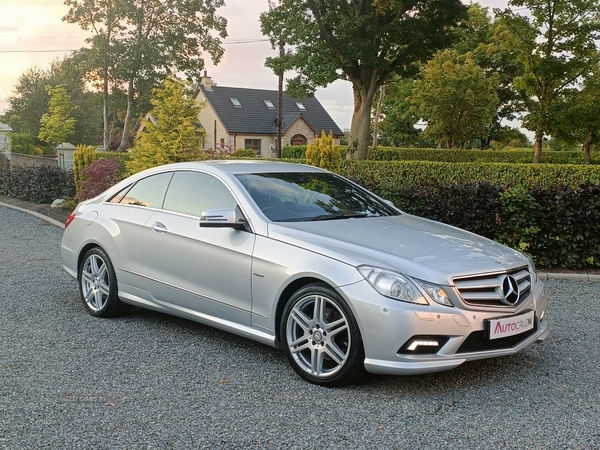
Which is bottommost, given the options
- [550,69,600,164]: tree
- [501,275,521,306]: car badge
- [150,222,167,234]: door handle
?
[501,275,521,306]: car badge

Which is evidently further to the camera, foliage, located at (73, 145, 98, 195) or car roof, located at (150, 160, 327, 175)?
foliage, located at (73, 145, 98, 195)

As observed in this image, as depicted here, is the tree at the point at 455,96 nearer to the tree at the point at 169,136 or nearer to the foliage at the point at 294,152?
the foliage at the point at 294,152

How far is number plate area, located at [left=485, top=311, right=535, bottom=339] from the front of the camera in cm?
426

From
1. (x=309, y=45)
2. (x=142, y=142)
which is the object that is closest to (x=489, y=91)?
(x=309, y=45)

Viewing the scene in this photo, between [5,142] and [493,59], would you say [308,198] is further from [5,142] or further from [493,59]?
[493,59]

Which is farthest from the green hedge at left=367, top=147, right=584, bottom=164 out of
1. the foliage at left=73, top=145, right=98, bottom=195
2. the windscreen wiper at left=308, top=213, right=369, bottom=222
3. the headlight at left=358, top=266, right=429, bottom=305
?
the headlight at left=358, top=266, right=429, bottom=305

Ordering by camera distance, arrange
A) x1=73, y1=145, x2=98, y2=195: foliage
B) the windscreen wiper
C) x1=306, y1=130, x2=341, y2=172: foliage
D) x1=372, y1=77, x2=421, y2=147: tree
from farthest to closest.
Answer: x1=372, y1=77, x2=421, y2=147: tree
x1=73, y1=145, x2=98, y2=195: foliage
x1=306, y1=130, x2=341, y2=172: foliage
the windscreen wiper

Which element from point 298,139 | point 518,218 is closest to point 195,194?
point 518,218

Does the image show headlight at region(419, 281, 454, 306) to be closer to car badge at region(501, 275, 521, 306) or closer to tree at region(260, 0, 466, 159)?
car badge at region(501, 275, 521, 306)

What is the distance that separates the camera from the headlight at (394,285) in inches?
164

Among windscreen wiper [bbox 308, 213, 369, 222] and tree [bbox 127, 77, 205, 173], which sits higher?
tree [bbox 127, 77, 205, 173]

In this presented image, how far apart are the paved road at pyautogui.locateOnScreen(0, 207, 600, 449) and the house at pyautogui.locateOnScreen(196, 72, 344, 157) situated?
48.5 metres

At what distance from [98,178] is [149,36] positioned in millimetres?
31330

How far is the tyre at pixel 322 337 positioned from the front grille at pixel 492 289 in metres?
0.74
